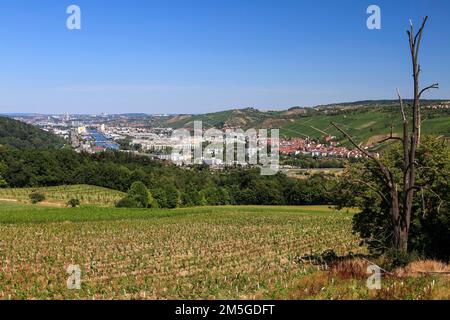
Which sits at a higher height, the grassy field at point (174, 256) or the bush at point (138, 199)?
the grassy field at point (174, 256)

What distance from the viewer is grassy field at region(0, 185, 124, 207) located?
76500mm

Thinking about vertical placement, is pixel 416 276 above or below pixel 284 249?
above

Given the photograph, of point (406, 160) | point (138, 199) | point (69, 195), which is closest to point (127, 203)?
point (138, 199)

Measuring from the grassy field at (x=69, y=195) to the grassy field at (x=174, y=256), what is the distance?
80.5ft

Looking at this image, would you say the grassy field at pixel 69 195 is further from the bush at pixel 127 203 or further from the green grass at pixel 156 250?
the green grass at pixel 156 250

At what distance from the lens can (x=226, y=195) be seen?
9512 cm

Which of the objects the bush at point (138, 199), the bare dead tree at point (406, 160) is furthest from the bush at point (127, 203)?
the bare dead tree at point (406, 160)

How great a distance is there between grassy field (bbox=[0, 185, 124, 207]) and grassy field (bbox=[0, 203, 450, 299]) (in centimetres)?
2453

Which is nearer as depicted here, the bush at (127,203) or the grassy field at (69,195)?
the bush at (127,203)

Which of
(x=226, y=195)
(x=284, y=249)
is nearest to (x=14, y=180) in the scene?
(x=226, y=195)

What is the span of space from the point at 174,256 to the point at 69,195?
6275 cm

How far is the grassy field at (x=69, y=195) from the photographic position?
76.5 m
